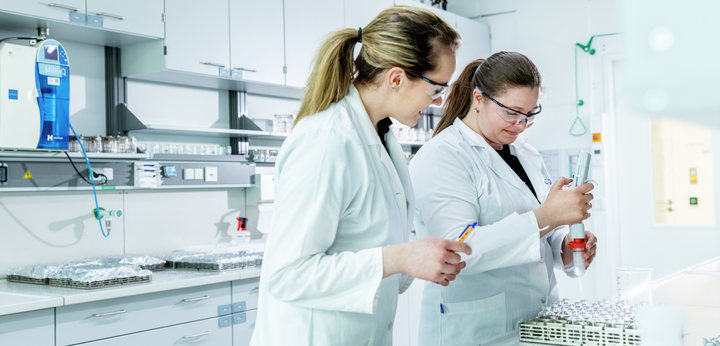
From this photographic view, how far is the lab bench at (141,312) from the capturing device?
1.93m

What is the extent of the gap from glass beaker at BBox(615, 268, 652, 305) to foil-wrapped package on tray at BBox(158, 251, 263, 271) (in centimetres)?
186

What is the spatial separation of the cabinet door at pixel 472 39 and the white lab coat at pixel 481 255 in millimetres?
2987

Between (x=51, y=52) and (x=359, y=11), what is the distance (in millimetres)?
1946

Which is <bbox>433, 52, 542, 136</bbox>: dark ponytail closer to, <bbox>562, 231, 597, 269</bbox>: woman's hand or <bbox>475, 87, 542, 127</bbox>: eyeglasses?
<bbox>475, 87, 542, 127</bbox>: eyeglasses

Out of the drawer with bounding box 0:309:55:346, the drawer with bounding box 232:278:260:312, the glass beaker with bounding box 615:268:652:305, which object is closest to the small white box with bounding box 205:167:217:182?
the drawer with bounding box 232:278:260:312

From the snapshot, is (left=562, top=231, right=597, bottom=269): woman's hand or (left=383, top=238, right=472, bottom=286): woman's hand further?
(left=562, top=231, right=597, bottom=269): woman's hand

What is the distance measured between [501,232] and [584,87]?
375cm

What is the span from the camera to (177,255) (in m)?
2.81

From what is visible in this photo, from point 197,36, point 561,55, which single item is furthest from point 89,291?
point 561,55

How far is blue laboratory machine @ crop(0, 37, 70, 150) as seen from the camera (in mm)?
2248

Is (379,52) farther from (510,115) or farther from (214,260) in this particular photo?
(214,260)

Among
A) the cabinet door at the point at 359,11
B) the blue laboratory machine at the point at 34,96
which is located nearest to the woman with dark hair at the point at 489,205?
the blue laboratory machine at the point at 34,96

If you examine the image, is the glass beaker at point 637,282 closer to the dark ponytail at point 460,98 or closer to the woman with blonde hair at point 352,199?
Result: the woman with blonde hair at point 352,199

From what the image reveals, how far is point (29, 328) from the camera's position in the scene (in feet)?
6.29
